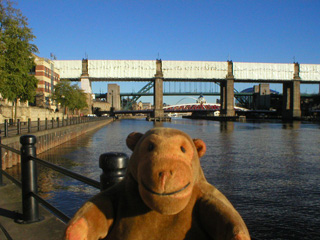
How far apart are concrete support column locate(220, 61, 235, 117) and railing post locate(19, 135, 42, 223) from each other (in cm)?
7629

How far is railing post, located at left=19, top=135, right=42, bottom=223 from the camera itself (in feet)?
13.3

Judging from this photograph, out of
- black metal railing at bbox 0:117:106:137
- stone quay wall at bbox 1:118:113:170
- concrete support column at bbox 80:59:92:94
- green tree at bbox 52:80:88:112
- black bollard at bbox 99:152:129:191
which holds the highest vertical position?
concrete support column at bbox 80:59:92:94

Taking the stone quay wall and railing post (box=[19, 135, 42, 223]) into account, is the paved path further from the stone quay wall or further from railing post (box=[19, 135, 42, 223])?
the stone quay wall

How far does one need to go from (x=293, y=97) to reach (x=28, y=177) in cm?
8742

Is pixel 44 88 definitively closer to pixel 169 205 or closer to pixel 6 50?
pixel 6 50

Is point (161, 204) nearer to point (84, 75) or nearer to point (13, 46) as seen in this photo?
point (13, 46)

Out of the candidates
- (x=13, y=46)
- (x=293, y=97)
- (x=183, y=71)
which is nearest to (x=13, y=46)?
(x=13, y=46)

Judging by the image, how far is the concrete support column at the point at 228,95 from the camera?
78.1 meters

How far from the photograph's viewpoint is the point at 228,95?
79688 millimetres

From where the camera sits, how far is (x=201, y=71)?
76812 mm

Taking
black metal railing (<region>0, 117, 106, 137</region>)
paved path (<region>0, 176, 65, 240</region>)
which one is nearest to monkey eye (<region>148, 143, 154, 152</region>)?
paved path (<region>0, 176, 65, 240</region>)

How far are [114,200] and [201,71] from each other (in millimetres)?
76673

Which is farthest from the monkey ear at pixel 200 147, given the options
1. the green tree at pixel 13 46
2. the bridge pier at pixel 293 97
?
the bridge pier at pixel 293 97

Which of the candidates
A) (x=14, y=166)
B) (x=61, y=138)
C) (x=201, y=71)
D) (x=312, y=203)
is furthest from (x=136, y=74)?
(x=312, y=203)
